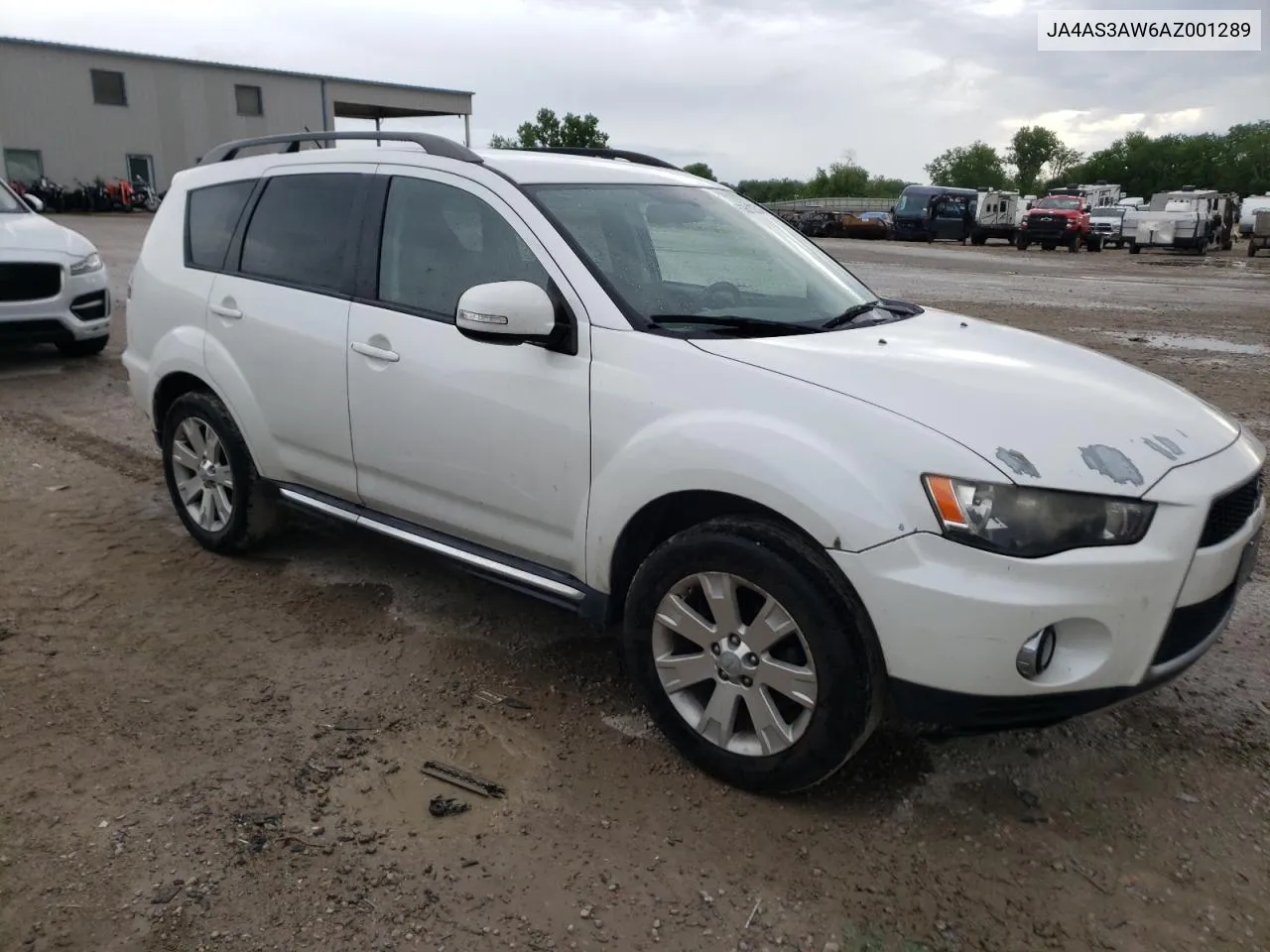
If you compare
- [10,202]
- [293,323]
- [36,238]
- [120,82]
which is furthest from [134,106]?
[293,323]

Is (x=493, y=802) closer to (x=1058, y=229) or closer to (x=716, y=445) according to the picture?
(x=716, y=445)

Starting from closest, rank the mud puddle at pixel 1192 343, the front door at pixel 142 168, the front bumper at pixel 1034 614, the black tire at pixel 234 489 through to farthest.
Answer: the front bumper at pixel 1034 614
the black tire at pixel 234 489
the mud puddle at pixel 1192 343
the front door at pixel 142 168

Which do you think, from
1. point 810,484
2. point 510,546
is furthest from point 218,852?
point 810,484

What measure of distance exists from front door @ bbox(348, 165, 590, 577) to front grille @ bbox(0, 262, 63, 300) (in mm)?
6001

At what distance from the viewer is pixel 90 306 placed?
29.3ft

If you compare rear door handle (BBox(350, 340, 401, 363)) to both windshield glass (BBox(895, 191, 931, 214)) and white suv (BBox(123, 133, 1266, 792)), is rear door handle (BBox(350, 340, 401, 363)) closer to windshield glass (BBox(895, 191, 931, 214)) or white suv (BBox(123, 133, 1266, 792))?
white suv (BBox(123, 133, 1266, 792))

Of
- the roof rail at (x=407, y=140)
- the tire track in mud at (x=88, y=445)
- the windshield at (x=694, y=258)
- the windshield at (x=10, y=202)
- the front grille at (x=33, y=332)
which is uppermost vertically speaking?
the roof rail at (x=407, y=140)

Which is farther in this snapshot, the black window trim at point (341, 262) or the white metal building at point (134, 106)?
the white metal building at point (134, 106)

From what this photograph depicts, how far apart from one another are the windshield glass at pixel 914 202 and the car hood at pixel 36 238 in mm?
35368

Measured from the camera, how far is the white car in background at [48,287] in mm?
8367

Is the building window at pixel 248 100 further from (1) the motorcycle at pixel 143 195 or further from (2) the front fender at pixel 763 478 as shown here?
(2) the front fender at pixel 763 478

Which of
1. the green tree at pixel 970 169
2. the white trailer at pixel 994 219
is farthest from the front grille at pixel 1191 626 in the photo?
the green tree at pixel 970 169

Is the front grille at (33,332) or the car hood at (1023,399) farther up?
the car hood at (1023,399)

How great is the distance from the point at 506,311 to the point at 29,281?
23.3 ft
